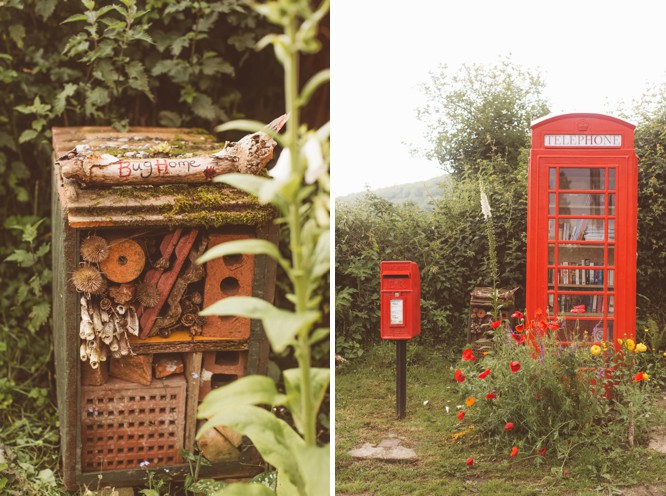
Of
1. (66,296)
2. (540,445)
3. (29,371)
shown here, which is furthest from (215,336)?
(29,371)

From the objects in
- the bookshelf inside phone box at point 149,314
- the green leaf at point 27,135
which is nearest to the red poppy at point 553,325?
the bookshelf inside phone box at point 149,314

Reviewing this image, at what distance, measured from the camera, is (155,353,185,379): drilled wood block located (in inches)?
129

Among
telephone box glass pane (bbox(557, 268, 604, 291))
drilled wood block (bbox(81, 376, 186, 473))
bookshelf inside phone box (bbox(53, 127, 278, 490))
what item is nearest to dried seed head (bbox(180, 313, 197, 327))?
bookshelf inside phone box (bbox(53, 127, 278, 490))

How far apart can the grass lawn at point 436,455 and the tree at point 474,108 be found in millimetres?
843

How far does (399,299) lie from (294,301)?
1.39 metres

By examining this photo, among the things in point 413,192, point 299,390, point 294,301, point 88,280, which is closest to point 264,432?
point 299,390

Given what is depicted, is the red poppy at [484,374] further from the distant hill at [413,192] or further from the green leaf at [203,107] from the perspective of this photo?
the green leaf at [203,107]

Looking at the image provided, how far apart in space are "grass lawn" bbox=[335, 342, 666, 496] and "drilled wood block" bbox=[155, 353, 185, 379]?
74 centimetres

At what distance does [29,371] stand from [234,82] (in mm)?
2112

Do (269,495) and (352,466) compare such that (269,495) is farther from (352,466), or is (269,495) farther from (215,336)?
(215,336)

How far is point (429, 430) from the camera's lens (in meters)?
3.10

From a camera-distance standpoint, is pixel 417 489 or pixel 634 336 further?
pixel 634 336

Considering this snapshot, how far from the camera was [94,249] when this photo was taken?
9.77 ft

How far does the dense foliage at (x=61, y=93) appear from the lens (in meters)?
4.10
